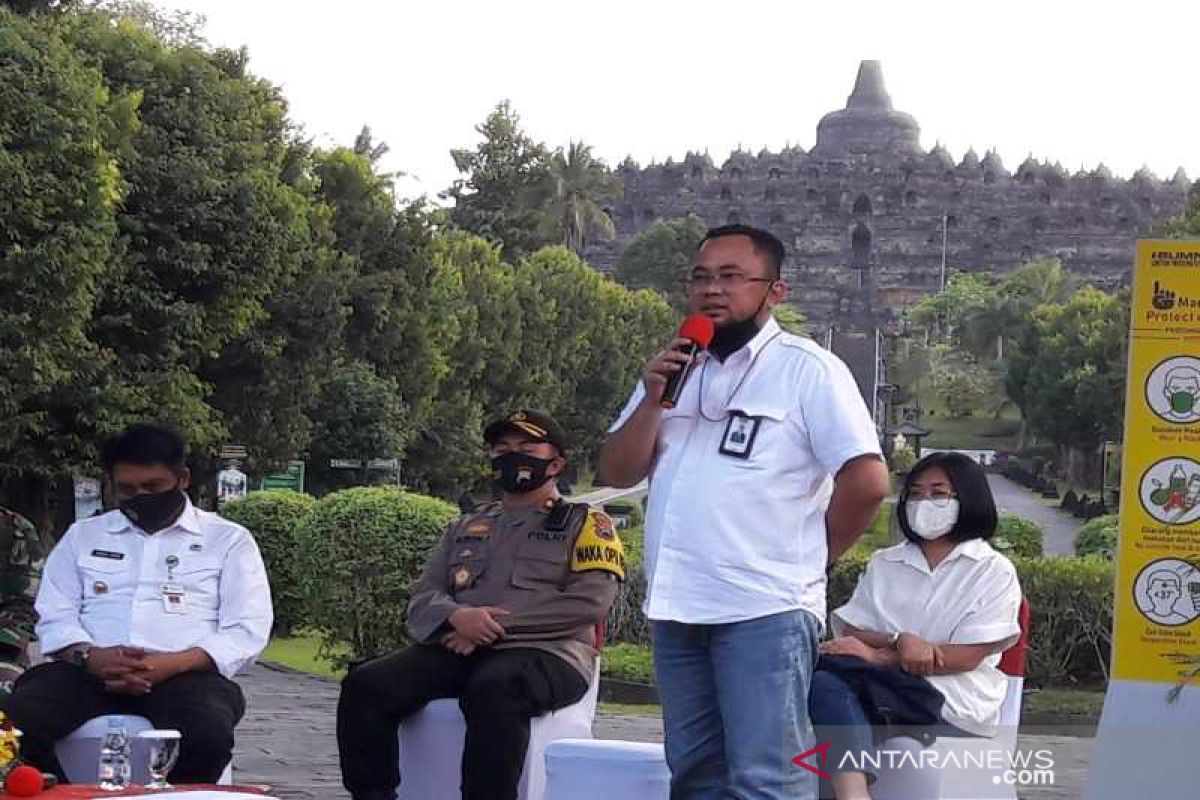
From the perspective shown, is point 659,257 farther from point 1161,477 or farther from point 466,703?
point 466,703

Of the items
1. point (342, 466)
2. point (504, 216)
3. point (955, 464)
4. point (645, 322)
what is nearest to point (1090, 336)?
point (645, 322)

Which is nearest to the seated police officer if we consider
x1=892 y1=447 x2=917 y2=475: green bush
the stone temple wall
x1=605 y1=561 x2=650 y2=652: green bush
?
x1=605 y1=561 x2=650 y2=652: green bush

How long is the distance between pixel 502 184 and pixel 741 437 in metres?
69.0

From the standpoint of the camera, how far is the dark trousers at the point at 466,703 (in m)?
5.60

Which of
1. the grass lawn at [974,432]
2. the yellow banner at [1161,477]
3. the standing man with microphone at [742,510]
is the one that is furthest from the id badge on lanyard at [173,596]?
the grass lawn at [974,432]

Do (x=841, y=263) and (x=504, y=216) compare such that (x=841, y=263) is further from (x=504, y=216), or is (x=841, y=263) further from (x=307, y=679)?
(x=307, y=679)

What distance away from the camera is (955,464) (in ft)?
18.3

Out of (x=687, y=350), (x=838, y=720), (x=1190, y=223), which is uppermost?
(x=1190, y=223)

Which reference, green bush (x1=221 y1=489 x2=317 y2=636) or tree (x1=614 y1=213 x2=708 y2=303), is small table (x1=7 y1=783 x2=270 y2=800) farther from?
tree (x1=614 y1=213 x2=708 y2=303)

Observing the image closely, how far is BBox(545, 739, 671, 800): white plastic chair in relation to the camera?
517cm

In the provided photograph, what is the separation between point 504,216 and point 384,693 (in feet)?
217

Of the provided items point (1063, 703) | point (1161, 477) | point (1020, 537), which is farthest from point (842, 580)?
point (1161, 477)

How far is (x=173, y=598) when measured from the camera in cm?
598

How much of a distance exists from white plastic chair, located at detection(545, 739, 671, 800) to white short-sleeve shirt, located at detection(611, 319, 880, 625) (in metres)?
0.88
